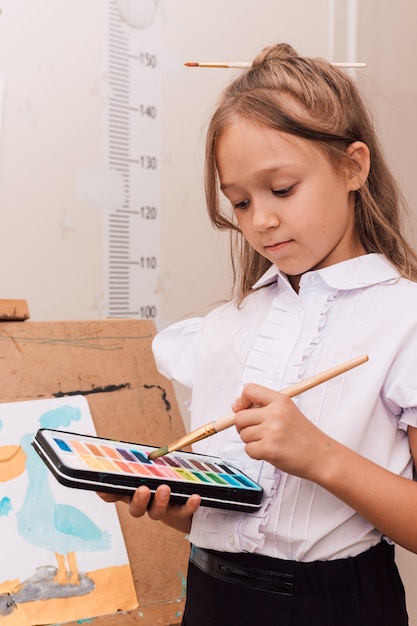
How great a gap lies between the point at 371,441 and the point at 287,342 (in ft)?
0.43

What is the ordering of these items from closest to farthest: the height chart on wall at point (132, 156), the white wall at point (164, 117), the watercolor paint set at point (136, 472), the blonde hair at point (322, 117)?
the watercolor paint set at point (136, 472)
the blonde hair at point (322, 117)
the white wall at point (164, 117)
the height chart on wall at point (132, 156)

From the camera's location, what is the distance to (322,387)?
2.58ft

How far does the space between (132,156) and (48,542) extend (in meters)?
0.74

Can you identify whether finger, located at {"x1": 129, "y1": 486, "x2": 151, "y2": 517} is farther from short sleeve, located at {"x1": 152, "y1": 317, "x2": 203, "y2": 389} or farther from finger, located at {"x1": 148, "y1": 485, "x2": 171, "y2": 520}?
short sleeve, located at {"x1": 152, "y1": 317, "x2": 203, "y2": 389}

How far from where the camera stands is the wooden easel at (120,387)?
103cm

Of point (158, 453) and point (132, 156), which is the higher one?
point (132, 156)

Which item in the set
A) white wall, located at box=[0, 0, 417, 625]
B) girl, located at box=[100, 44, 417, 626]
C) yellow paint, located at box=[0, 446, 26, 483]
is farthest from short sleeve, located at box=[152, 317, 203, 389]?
white wall, located at box=[0, 0, 417, 625]

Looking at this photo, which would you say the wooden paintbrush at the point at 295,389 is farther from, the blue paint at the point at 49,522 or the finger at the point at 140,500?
the blue paint at the point at 49,522

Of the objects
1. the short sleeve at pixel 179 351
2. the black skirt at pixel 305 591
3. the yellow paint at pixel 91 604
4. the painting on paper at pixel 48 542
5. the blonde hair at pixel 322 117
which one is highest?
the blonde hair at pixel 322 117

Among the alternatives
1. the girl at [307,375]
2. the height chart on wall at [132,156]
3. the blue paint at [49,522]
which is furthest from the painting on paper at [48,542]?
the height chart on wall at [132,156]

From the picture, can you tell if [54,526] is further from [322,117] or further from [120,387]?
[322,117]

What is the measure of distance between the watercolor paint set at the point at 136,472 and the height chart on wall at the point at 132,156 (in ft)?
2.10

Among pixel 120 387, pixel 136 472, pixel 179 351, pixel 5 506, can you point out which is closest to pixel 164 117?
pixel 120 387

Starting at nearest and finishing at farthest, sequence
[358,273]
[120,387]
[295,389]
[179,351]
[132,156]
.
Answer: [295,389] < [358,273] < [179,351] < [120,387] < [132,156]
